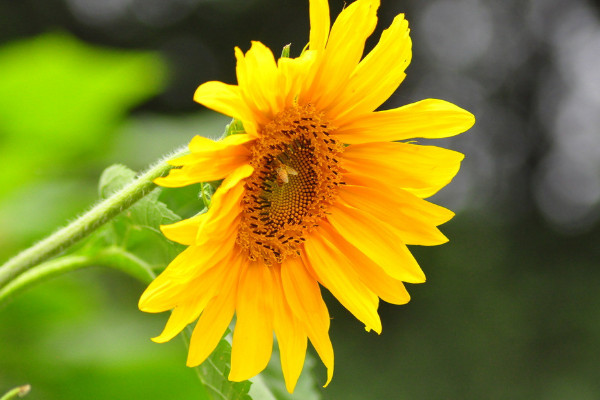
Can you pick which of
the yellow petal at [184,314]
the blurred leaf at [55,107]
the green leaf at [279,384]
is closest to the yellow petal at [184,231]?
the yellow petal at [184,314]

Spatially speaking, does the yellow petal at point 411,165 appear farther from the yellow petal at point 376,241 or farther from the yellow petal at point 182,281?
the yellow petal at point 182,281

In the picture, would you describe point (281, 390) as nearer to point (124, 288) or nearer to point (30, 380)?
point (30, 380)

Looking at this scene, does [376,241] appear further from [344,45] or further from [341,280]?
[344,45]

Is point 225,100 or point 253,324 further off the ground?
point 225,100

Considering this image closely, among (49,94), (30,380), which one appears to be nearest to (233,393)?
(30,380)

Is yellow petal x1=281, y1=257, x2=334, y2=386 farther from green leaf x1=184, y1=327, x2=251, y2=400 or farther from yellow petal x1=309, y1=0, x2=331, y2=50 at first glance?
yellow petal x1=309, y1=0, x2=331, y2=50

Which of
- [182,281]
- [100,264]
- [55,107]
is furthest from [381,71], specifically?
[55,107]

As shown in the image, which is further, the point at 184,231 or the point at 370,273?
the point at 370,273
